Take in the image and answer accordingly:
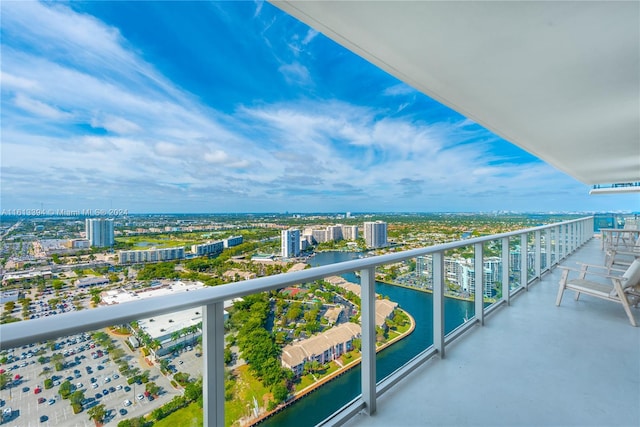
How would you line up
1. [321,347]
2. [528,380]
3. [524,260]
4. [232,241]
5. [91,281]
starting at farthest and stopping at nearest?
1. [232,241]
2. [524,260]
3. [91,281]
4. [528,380]
5. [321,347]

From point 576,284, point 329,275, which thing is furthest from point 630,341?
point 329,275

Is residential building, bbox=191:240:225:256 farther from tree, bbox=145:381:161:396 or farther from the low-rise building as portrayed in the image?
tree, bbox=145:381:161:396

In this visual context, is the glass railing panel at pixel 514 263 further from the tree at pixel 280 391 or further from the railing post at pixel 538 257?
the tree at pixel 280 391

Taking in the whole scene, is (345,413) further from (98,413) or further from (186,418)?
(98,413)

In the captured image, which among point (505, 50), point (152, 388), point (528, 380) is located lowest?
point (528, 380)

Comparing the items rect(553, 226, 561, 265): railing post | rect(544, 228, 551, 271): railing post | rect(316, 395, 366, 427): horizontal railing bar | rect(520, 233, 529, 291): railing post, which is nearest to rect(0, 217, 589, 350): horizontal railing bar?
rect(316, 395, 366, 427): horizontal railing bar

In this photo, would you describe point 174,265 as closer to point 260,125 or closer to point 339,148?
point 260,125

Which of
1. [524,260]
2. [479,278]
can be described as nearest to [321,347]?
[479,278]

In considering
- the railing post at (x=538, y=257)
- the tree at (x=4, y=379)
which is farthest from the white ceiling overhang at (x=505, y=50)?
the tree at (x=4, y=379)
